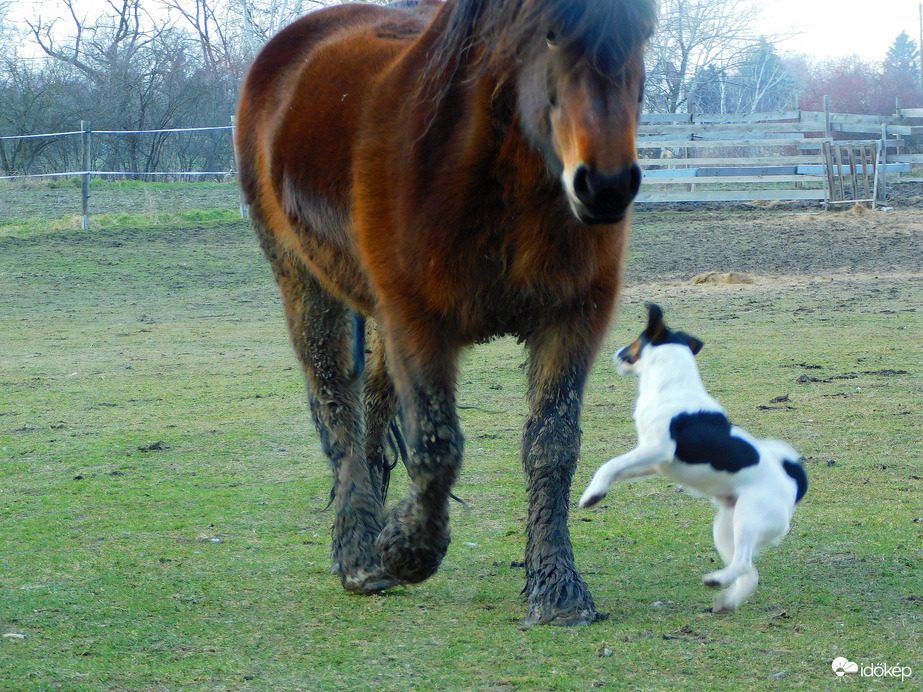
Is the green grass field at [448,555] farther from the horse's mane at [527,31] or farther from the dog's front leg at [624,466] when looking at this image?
the horse's mane at [527,31]

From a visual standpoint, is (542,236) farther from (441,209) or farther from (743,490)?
(743,490)

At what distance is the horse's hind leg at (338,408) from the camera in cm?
361

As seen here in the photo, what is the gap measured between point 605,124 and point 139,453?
383cm

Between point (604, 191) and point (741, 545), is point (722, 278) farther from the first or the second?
point (604, 191)

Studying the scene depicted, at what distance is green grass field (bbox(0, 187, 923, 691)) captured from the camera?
271cm

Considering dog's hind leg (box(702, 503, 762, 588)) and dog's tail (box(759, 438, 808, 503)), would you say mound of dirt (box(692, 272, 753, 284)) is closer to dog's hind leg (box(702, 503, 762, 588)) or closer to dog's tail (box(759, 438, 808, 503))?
dog's tail (box(759, 438, 808, 503))

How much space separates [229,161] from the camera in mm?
27031

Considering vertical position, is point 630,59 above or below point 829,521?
above

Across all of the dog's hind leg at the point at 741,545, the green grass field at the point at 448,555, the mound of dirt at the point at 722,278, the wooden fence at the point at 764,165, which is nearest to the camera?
the green grass field at the point at 448,555

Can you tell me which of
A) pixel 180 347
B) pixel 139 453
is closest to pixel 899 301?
pixel 180 347

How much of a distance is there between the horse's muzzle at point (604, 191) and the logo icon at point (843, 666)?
1254 mm

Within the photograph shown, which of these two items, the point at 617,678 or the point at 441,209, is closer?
the point at 617,678

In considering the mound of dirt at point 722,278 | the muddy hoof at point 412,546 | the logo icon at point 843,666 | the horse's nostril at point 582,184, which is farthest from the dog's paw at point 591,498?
the mound of dirt at point 722,278

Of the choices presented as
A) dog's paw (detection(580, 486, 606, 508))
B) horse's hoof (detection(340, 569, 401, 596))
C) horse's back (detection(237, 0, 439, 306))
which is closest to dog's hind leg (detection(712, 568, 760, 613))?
dog's paw (detection(580, 486, 606, 508))
